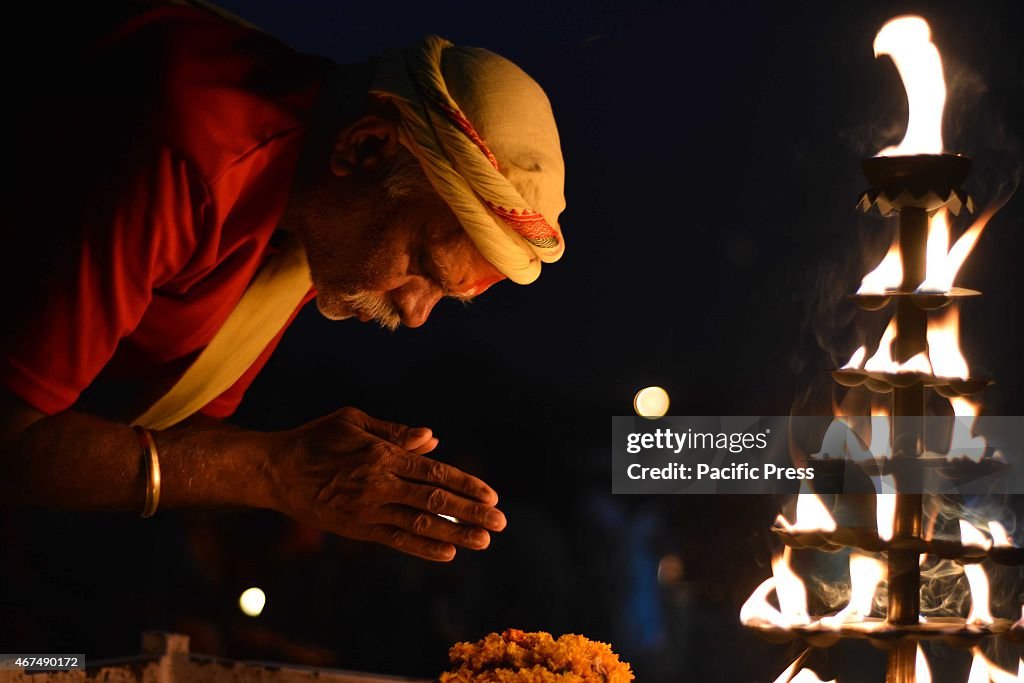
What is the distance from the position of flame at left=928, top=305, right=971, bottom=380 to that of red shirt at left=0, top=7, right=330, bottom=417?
1.23m


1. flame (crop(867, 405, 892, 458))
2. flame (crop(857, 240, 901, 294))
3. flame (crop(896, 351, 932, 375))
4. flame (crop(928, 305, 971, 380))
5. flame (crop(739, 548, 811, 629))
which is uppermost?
flame (crop(857, 240, 901, 294))

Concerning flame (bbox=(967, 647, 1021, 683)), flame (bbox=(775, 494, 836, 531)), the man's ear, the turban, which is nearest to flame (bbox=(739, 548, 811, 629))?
flame (bbox=(775, 494, 836, 531))

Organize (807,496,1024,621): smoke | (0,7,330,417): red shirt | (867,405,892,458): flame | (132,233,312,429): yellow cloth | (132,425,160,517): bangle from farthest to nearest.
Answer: (807,496,1024,621): smoke, (132,233,312,429): yellow cloth, (867,405,892,458): flame, (132,425,160,517): bangle, (0,7,330,417): red shirt

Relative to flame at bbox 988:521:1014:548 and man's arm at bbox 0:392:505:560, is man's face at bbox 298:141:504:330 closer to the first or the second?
man's arm at bbox 0:392:505:560

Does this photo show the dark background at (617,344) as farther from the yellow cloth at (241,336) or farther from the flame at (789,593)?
the flame at (789,593)

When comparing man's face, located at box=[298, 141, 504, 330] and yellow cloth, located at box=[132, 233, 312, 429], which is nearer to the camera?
man's face, located at box=[298, 141, 504, 330]

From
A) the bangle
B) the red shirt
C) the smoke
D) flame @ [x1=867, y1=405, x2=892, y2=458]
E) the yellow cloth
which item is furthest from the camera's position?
the smoke

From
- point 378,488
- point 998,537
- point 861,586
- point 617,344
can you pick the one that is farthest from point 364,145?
point 998,537

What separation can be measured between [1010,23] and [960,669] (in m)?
1.36

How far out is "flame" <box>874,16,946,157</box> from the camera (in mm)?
2396

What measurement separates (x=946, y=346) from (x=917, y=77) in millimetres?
546

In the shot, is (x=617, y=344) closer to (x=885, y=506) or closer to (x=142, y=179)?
(x=885, y=506)

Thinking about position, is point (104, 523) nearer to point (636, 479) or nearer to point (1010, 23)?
point (636, 479)

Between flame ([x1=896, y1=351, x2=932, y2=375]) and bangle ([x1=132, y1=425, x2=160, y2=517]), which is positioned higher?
flame ([x1=896, y1=351, x2=932, y2=375])
